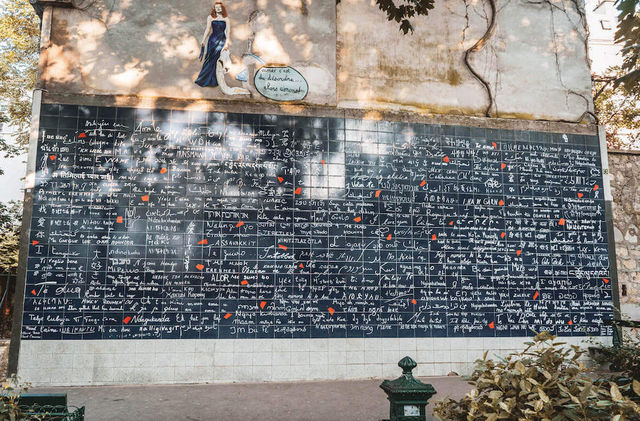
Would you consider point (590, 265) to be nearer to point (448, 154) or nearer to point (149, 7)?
point (448, 154)

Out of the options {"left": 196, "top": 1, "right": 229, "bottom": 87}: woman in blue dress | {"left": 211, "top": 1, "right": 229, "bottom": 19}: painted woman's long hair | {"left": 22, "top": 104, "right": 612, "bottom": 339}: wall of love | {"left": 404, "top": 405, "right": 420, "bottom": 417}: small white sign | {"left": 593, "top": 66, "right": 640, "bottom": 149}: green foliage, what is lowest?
{"left": 404, "top": 405, "right": 420, "bottom": 417}: small white sign

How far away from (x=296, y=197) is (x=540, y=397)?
5.86 m

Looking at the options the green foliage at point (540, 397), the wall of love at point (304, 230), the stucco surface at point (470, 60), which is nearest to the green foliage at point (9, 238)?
the wall of love at point (304, 230)

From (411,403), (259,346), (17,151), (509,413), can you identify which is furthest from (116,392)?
(17,151)

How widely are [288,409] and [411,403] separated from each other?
127 inches

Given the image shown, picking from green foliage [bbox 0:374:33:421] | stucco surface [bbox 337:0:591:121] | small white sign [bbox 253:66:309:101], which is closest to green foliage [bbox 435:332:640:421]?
green foliage [bbox 0:374:33:421]

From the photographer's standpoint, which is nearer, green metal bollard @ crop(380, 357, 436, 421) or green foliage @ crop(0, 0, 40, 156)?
green metal bollard @ crop(380, 357, 436, 421)

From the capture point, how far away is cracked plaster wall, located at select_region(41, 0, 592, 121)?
7.95m

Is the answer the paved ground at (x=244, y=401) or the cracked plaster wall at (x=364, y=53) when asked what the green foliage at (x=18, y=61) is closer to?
the cracked plaster wall at (x=364, y=53)

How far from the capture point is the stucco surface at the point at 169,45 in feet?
25.9

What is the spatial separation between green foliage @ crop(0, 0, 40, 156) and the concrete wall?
51.1ft

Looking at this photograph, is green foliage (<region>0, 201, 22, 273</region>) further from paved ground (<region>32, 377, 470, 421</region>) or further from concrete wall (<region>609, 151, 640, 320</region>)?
concrete wall (<region>609, 151, 640, 320</region>)

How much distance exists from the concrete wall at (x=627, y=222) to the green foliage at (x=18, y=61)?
15570 millimetres

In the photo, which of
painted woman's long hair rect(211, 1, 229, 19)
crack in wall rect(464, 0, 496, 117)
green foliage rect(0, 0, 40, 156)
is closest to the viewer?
A: painted woman's long hair rect(211, 1, 229, 19)
